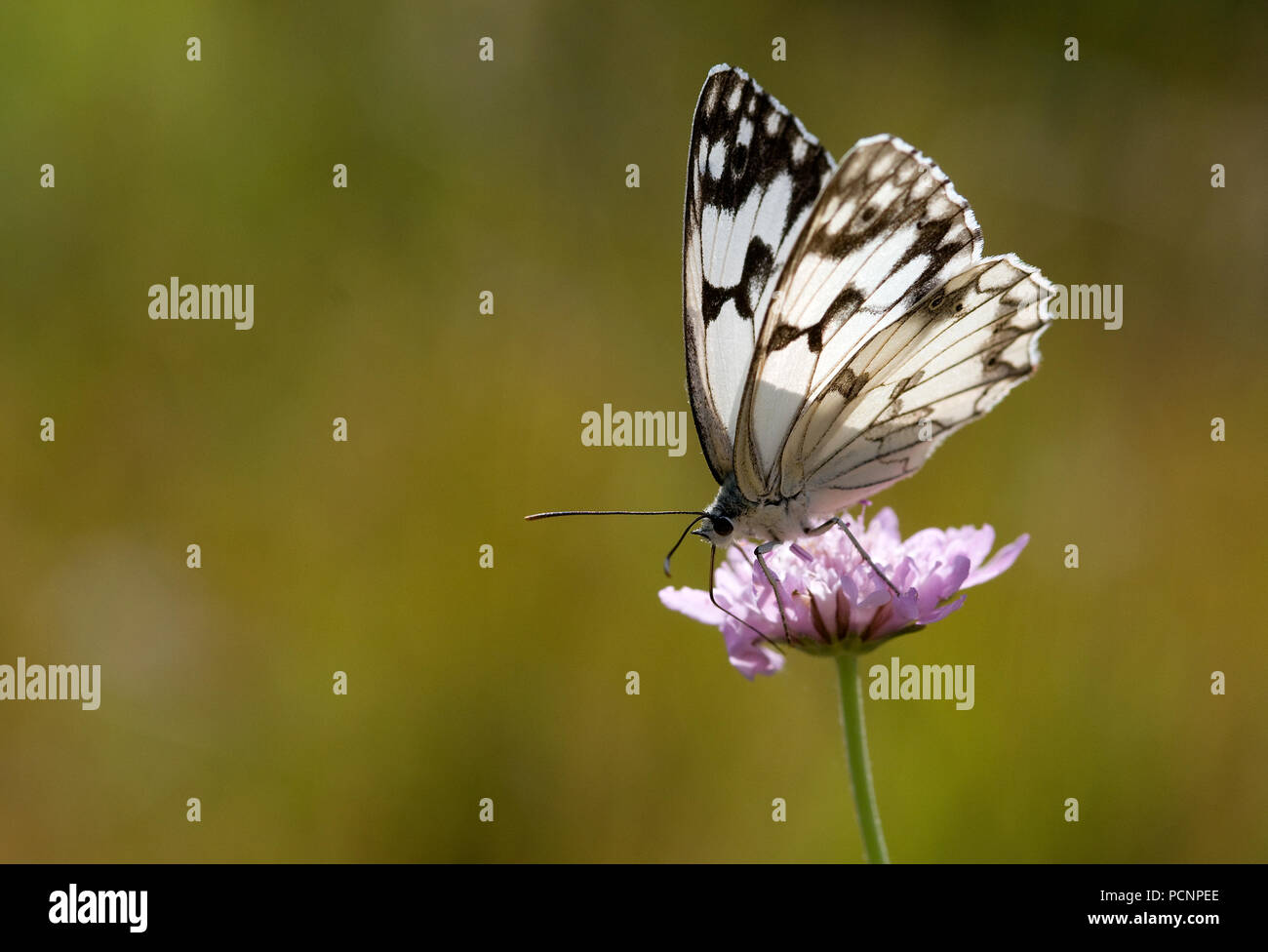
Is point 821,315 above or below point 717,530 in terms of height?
above

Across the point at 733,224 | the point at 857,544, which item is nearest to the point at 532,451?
the point at 733,224

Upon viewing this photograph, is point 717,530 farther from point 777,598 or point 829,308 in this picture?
point 829,308

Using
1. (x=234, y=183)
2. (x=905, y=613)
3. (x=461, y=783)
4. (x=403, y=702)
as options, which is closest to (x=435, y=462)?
(x=403, y=702)

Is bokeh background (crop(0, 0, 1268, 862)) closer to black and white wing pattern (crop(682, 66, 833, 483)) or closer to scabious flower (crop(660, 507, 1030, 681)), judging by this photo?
scabious flower (crop(660, 507, 1030, 681))

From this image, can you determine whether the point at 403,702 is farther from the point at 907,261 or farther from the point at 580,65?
the point at 580,65

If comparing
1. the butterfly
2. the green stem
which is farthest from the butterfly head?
the green stem

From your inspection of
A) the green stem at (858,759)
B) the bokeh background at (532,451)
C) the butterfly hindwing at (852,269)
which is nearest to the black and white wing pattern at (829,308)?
the butterfly hindwing at (852,269)
